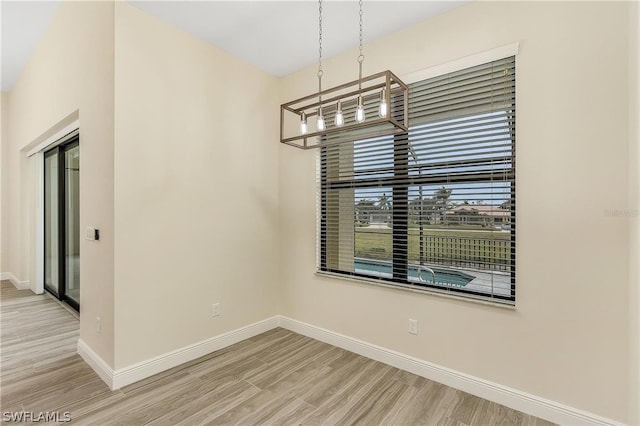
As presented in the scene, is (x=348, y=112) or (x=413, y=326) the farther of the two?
(x=348, y=112)

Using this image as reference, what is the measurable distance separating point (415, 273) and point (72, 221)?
4142mm

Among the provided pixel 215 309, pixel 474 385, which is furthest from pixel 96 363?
pixel 474 385

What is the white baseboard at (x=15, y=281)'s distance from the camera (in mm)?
4922

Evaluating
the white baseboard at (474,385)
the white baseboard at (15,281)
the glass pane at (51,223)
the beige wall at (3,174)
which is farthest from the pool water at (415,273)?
the beige wall at (3,174)

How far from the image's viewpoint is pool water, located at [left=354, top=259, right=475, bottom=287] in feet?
7.80

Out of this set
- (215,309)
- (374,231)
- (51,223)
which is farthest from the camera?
(51,223)

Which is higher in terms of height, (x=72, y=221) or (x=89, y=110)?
(x=89, y=110)

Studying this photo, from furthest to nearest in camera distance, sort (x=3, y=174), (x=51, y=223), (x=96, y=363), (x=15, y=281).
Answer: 1. (x=3, y=174)
2. (x=15, y=281)
3. (x=51, y=223)
4. (x=96, y=363)

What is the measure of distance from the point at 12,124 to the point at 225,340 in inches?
205

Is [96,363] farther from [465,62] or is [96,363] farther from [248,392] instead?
[465,62]

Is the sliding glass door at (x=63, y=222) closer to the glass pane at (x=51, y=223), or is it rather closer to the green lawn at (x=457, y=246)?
the glass pane at (x=51, y=223)

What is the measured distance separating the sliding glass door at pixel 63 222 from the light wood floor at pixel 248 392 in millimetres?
1128

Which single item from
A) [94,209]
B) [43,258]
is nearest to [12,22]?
[94,209]

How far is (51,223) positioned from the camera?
4.62 meters
